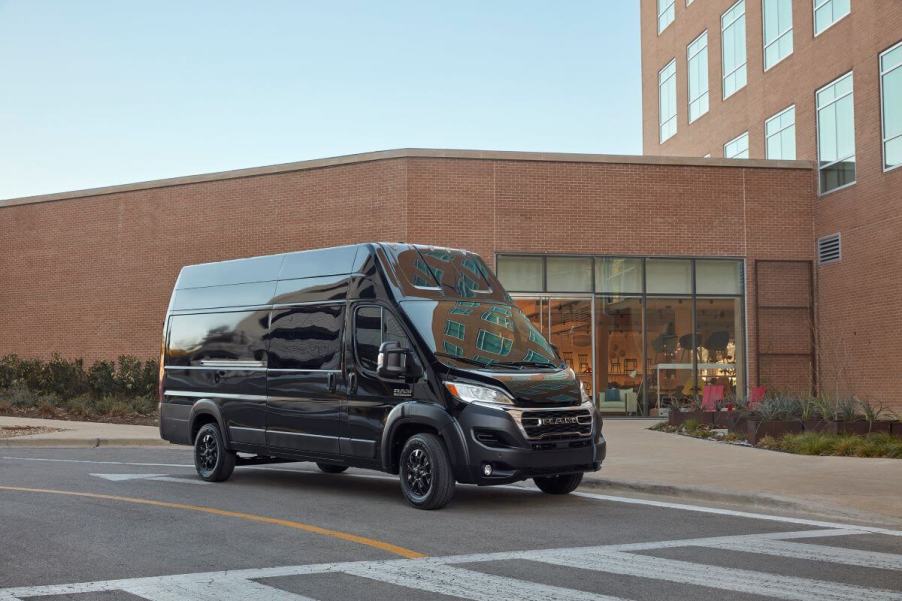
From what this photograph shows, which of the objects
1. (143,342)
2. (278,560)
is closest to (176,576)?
(278,560)

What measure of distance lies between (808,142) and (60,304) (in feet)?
72.2

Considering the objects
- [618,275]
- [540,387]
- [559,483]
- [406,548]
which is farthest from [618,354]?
[406,548]

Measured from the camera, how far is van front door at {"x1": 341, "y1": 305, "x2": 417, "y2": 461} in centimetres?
1065

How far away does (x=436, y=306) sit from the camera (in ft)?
35.6

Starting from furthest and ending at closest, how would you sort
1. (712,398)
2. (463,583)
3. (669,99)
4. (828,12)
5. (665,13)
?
(665,13) < (669,99) < (828,12) < (712,398) < (463,583)

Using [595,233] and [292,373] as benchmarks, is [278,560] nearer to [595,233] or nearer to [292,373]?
[292,373]

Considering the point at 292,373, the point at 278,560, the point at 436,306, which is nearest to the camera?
the point at 278,560

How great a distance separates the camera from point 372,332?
432 inches

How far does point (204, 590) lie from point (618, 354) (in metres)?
20.1

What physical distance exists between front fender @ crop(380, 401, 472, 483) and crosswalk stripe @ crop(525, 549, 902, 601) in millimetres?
2124

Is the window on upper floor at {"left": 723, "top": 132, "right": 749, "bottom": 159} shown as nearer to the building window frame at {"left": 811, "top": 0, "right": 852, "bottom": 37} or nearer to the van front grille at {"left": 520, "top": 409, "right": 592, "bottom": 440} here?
the building window frame at {"left": 811, "top": 0, "right": 852, "bottom": 37}

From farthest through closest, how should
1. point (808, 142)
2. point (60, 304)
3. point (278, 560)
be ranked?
1. point (60, 304)
2. point (808, 142)
3. point (278, 560)

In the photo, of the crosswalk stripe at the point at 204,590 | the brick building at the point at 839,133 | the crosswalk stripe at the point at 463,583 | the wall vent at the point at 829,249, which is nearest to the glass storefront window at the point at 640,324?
the wall vent at the point at 829,249

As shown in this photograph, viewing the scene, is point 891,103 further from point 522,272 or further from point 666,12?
point 666,12
